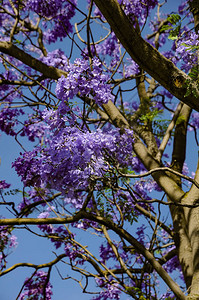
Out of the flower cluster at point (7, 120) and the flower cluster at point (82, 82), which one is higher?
the flower cluster at point (7, 120)

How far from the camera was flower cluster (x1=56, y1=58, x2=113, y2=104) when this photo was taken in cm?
275

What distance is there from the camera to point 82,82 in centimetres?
278

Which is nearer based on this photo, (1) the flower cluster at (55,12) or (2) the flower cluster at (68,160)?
(2) the flower cluster at (68,160)

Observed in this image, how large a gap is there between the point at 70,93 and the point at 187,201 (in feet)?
6.43

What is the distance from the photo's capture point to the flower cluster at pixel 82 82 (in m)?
2.75

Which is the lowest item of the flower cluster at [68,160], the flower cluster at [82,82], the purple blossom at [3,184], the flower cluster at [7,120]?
the flower cluster at [68,160]

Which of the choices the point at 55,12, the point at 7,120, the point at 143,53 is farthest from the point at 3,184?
the point at 143,53

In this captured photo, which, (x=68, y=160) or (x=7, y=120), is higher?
(x=7, y=120)

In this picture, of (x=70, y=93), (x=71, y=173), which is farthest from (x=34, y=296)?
(x=70, y=93)

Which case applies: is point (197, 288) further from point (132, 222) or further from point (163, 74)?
point (163, 74)

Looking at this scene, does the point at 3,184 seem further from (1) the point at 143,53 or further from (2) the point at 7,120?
(1) the point at 143,53

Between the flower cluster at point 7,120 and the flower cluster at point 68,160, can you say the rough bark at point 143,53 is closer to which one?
the flower cluster at point 68,160

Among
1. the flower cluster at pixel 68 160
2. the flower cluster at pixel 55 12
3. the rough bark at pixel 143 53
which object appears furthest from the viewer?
the flower cluster at pixel 55 12

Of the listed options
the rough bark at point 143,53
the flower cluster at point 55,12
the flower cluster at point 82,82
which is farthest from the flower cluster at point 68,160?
the flower cluster at point 55,12
